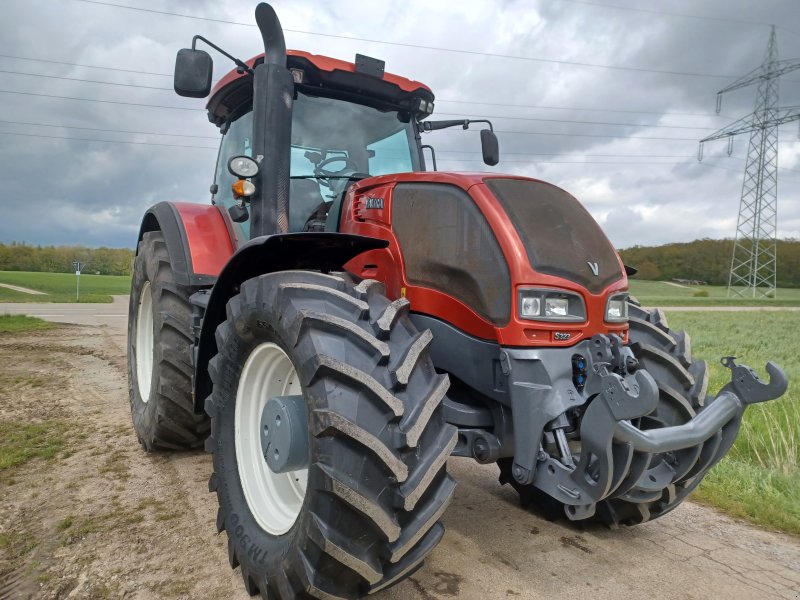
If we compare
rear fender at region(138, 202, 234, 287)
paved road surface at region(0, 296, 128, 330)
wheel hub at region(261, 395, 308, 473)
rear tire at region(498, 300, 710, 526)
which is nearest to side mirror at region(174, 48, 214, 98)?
rear fender at region(138, 202, 234, 287)

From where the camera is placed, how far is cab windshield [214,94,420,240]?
3266 millimetres

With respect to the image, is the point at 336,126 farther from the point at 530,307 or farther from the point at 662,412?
the point at 662,412

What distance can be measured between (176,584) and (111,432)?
2518mm

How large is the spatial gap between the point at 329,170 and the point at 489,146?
4.45 ft

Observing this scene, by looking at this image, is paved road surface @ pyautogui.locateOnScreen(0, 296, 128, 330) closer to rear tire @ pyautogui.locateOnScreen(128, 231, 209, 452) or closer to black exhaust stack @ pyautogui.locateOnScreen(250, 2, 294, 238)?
rear tire @ pyautogui.locateOnScreen(128, 231, 209, 452)

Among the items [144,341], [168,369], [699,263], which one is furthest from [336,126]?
[699,263]

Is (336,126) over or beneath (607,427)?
over

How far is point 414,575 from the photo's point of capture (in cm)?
236

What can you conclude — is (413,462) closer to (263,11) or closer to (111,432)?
(263,11)

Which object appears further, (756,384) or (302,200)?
(302,200)

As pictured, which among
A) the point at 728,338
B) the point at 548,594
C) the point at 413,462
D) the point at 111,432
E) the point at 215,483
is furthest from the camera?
the point at 728,338

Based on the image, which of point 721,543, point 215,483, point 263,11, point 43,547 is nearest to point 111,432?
point 43,547

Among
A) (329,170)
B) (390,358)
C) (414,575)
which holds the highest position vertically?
(329,170)

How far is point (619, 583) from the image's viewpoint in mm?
2355
